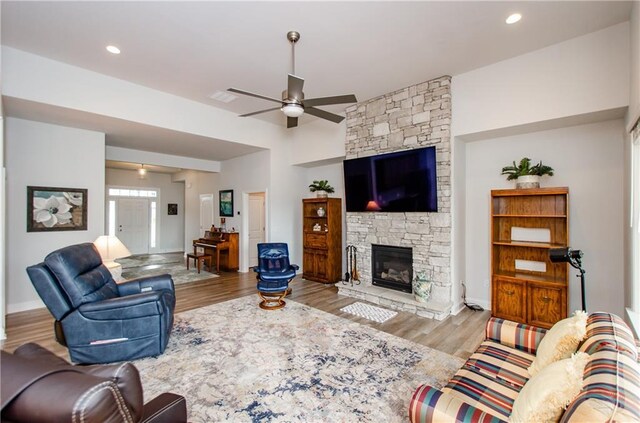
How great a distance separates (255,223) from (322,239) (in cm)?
222

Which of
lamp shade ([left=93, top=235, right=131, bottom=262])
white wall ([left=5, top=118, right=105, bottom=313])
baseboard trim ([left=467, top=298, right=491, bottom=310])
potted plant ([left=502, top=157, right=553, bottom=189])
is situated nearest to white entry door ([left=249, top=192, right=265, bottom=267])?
white wall ([left=5, top=118, right=105, bottom=313])

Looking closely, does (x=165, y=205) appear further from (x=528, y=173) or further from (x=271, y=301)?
(x=528, y=173)

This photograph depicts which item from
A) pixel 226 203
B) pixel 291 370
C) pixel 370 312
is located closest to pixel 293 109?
pixel 291 370

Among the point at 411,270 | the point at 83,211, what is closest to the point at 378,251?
the point at 411,270

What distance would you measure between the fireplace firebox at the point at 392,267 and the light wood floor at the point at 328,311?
0.62 meters

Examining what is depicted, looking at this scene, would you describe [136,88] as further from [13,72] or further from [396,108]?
[396,108]

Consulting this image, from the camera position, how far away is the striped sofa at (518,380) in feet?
3.17

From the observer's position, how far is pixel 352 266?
5305mm

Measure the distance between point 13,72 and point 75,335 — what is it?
3.26 m

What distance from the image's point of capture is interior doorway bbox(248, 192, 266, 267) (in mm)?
7285

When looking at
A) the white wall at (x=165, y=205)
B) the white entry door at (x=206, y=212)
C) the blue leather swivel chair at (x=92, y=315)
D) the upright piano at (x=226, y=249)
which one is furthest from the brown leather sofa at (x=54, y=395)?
the white wall at (x=165, y=205)

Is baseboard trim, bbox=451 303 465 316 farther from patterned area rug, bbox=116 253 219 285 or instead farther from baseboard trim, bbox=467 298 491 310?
patterned area rug, bbox=116 253 219 285

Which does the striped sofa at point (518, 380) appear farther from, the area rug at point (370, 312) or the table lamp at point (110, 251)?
the table lamp at point (110, 251)

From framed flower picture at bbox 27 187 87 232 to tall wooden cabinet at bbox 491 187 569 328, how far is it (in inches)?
252
